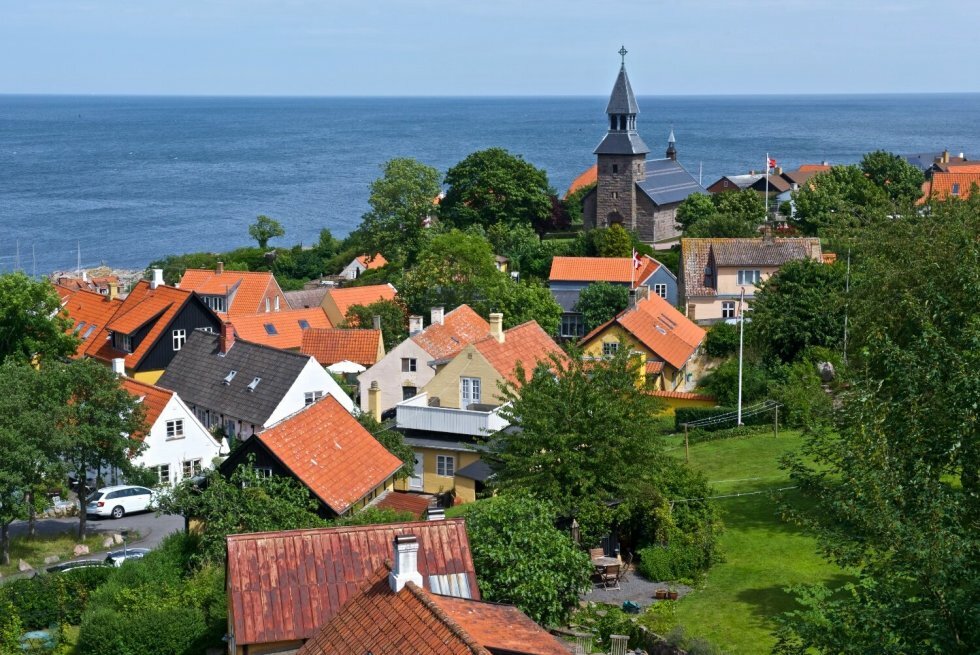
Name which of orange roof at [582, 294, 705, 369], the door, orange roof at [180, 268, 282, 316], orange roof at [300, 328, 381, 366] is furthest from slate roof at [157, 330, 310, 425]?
orange roof at [582, 294, 705, 369]

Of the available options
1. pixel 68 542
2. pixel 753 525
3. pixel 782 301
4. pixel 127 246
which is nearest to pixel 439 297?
pixel 782 301

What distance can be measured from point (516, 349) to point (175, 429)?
1378 cm

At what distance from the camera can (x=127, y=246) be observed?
136625 millimetres

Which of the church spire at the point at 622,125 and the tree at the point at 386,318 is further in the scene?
the church spire at the point at 622,125

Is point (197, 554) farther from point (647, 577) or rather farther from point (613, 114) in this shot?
point (613, 114)

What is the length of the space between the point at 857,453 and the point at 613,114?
7983 centimetres

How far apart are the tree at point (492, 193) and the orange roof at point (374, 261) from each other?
5.91 metres

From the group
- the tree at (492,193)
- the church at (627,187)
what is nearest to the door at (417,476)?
the tree at (492,193)

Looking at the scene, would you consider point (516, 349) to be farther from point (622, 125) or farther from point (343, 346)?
point (622, 125)

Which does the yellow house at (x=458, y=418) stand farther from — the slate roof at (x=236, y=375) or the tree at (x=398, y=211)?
the tree at (x=398, y=211)

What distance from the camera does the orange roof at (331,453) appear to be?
3653cm

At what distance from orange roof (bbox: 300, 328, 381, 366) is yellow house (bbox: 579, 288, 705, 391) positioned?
10.3m

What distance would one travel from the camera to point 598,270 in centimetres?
7494

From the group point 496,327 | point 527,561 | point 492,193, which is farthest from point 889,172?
point 527,561
